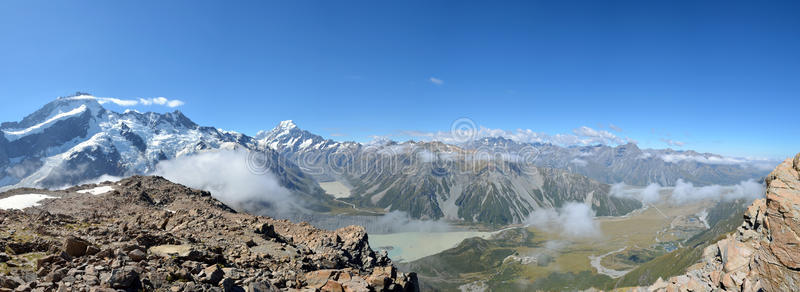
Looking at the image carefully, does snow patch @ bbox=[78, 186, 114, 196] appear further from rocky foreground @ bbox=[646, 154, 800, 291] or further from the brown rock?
rocky foreground @ bbox=[646, 154, 800, 291]

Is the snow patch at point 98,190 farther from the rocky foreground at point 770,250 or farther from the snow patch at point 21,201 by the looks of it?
the rocky foreground at point 770,250

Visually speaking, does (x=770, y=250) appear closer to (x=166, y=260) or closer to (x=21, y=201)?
(x=166, y=260)

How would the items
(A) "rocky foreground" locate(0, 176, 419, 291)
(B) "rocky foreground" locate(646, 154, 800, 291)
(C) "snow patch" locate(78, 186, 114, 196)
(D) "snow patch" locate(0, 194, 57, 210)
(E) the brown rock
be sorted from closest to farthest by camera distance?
(A) "rocky foreground" locate(0, 176, 419, 291), (E) the brown rock, (B) "rocky foreground" locate(646, 154, 800, 291), (D) "snow patch" locate(0, 194, 57, 210), (C) "snow patch" locate(78, 186, 114, 196)

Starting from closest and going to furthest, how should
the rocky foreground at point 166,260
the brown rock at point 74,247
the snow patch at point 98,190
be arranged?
the rocky foreground at point 166,260
the brown rock at point 74,247
the snow patch at point 98,190

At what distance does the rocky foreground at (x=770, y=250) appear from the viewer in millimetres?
29266

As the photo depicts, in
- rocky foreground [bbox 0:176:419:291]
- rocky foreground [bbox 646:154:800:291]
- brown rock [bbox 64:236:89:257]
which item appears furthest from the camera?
rocky foreground [bbox 646:154:800:291]

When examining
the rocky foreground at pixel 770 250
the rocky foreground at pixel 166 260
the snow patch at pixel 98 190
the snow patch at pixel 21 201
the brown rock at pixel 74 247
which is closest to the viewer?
the rocky foreground at pixel 166 260

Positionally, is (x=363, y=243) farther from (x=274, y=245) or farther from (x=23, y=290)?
(x=23, y=290)

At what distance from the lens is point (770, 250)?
31.1 meters

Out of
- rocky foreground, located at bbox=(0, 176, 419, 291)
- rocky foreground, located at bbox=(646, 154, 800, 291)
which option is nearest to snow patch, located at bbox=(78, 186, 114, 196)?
rocky foreground, located at bbox=(0, 176, 419, 291)

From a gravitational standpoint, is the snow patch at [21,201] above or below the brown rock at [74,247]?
below

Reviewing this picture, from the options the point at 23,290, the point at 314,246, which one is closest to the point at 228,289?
the point at 23,290

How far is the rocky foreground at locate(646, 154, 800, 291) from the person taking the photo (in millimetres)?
29266

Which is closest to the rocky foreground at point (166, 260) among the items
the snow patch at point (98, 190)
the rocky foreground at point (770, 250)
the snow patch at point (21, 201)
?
the snow patch at point (21, 201)
